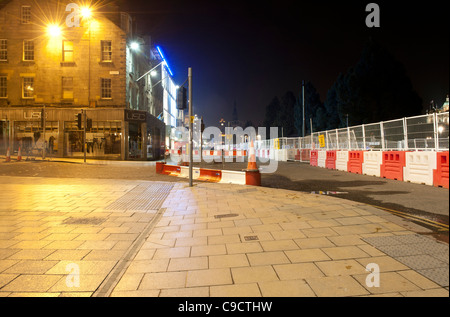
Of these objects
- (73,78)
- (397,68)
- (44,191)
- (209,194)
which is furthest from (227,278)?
(397,68)

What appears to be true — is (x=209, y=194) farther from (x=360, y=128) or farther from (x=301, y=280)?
(x=360, y=128)

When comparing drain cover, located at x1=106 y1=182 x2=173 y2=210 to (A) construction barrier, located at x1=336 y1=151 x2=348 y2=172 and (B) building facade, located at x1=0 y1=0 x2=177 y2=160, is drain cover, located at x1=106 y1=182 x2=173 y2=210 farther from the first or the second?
(B) building facade, located at x1=0 y1=0 x2=177 y2=160

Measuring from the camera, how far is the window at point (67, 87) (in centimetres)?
2727

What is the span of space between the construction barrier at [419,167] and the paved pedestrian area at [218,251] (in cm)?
503

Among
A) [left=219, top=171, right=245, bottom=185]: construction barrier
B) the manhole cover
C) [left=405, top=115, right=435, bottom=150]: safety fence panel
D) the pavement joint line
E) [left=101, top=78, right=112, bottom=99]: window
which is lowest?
the pavement joint line

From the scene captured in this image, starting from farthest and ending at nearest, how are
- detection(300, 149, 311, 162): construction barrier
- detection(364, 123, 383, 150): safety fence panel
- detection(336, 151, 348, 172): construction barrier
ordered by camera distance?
detection(300, 149, 311, 162): construction barrier, detection(336, 151, 348, 172): construction barrier, detection(364, 123, 383, 150): safety fence panel

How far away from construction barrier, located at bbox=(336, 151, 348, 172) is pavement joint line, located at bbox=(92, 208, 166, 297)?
42.6 feet

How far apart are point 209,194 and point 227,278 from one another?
550 centimetres

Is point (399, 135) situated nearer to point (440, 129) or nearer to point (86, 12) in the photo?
point (440, 129)

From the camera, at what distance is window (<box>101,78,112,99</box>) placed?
27.5 meters

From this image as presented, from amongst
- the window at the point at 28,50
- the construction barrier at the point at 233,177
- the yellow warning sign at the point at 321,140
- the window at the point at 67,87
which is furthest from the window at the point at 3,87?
the yellow warning sign at the point at 321,140

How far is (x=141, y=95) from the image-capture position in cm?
3388

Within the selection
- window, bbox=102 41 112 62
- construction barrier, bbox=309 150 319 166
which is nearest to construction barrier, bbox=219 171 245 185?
construction barrier, bbox=309 150 319 166

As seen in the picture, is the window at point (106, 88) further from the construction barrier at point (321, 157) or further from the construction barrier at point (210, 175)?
the construction barrier at point (321, 157)
